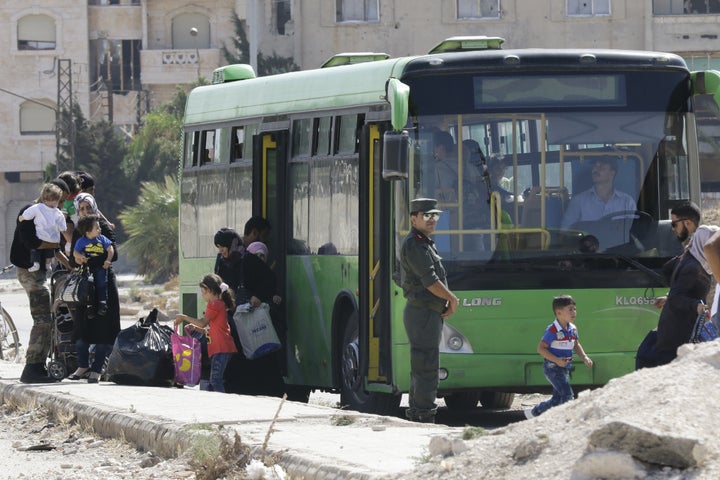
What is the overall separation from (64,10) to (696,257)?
6824 cm

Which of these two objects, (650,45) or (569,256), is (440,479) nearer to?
(569,256)

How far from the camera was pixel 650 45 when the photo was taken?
56.6 m

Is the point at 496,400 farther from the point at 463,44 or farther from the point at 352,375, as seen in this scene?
the point at 463,44

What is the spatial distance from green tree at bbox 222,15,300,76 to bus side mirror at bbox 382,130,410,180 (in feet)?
145

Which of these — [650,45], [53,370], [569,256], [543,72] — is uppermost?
[650,45]

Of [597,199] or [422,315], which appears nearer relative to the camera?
[422,315]

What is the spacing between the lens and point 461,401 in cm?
1534

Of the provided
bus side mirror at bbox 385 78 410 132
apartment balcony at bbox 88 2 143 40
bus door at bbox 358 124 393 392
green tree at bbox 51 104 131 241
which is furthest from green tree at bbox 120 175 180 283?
apartment balcony at bbox 88 2 143 40

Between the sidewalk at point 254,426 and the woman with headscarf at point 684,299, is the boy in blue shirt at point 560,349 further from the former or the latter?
the sidewalk at point 254,426

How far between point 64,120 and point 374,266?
59016mm

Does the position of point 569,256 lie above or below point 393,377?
above

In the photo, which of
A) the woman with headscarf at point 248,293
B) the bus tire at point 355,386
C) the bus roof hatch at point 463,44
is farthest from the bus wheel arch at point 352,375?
the bus roof hatch at point 463,44

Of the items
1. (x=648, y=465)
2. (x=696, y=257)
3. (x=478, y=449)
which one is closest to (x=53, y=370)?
(x=696, y=257)

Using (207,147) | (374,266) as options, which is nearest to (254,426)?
(374,266)
